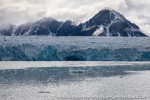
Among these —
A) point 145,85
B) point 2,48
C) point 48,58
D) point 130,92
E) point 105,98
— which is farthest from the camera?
point 48,58

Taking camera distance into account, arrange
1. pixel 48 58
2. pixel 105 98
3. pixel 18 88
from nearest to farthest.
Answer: pixel 105 98
pixel 18 88
pixel 48 58

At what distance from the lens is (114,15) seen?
196 metres

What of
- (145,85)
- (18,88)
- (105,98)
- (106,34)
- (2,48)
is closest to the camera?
(105,98)

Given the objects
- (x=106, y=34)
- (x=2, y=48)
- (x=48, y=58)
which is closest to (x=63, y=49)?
(x=48, y=58)

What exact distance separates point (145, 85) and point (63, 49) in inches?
1173

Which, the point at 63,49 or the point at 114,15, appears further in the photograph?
the point at 114,15

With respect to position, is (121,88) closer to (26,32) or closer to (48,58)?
(48,58)

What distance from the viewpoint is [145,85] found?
26906 millimetres

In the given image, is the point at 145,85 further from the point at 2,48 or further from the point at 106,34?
the point at 106,34

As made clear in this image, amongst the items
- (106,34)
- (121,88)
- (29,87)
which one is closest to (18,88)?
(29,87)

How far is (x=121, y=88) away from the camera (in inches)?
997

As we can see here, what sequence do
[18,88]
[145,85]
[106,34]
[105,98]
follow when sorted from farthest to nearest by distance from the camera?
1. [106,34]
2. [145,85]
3. [18,88]
4. [105,98]

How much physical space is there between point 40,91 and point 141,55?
113ft

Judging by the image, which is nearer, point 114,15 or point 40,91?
point 40,91
